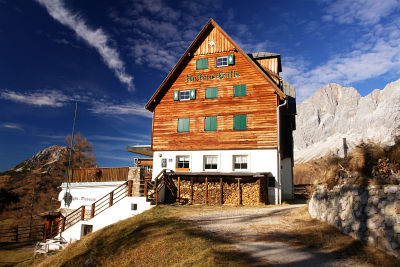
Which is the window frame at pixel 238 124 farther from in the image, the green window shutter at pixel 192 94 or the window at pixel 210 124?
the green window shutter at pixel 192 94

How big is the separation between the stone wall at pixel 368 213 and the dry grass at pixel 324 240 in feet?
0.78

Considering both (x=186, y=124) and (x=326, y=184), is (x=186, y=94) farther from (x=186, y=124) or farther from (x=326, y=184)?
(x=326, y=184)

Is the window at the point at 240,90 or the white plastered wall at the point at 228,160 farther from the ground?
the window at the point at 240,90

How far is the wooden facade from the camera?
20922 mm

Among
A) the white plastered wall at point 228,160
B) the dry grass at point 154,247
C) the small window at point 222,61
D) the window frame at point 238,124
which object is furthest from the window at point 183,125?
the dry grass at point 154,247

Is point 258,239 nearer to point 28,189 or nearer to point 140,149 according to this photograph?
point 140,149

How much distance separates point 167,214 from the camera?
15273 mm

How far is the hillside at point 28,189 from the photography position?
42.8m

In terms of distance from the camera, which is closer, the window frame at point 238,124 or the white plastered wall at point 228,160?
the white plastered wall at point 228,160

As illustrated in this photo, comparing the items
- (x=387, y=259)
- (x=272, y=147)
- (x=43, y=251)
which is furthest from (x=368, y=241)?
(x=43, y=251)

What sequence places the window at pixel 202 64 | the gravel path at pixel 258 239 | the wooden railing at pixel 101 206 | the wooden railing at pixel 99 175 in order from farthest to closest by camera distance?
the wooden railing at pixel 99 175 → the window at pixel 202 64 → the wooden railing at pixel 101 206 → the gravel path at pixel 258 239

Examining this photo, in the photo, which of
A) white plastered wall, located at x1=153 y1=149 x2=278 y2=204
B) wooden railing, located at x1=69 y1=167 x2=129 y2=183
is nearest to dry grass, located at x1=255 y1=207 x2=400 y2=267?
white plastered wall, located at x1=153 y1=149 x2=278 y2=204

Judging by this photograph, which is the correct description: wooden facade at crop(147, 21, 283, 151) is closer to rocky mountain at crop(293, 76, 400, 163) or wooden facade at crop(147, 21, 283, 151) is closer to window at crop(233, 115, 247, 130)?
window at crop(233, 115, 247, 130)

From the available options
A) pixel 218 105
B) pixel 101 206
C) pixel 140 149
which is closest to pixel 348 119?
pixel 140 149
